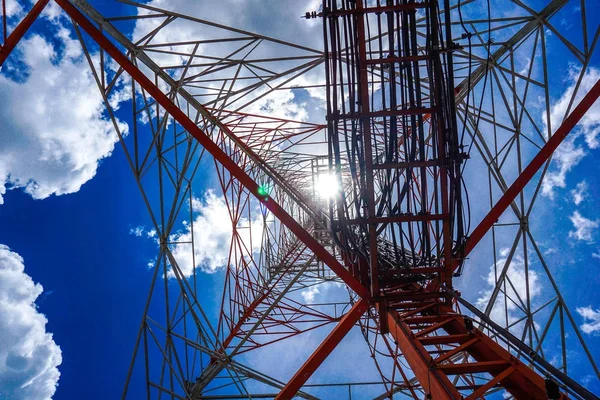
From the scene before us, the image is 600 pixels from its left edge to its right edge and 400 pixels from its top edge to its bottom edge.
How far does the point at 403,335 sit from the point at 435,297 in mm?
1547

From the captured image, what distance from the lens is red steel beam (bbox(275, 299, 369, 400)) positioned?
19.0 ft

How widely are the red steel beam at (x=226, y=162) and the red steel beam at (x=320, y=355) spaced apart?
0.37 metres

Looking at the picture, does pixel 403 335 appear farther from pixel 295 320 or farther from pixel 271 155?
pixel 271 155

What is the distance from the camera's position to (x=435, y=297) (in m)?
6.28

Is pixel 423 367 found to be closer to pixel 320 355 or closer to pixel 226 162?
pixel 320 355

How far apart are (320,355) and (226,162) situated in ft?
12.8

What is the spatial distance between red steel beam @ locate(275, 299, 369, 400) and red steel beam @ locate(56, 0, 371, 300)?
366 mm

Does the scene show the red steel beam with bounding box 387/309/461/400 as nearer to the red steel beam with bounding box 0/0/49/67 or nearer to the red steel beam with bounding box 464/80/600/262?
the red steel beam with bounding box 464/80/600/262

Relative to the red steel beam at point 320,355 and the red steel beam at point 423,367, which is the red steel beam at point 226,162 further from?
the red steel beam at point 423,367

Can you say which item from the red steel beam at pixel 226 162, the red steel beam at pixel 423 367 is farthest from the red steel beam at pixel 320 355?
the red steel beam at pixel 423 367

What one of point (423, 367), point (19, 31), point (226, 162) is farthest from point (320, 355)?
point (19, 31)

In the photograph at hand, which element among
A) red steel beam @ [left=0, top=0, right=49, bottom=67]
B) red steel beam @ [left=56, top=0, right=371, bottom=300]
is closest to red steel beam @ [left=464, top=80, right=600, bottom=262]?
red steel beam @ [left=56, top=0, right=371, bottom=300]

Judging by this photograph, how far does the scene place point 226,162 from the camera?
22.2 ft

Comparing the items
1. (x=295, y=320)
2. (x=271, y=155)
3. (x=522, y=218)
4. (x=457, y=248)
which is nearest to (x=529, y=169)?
(x=457, y=248)
